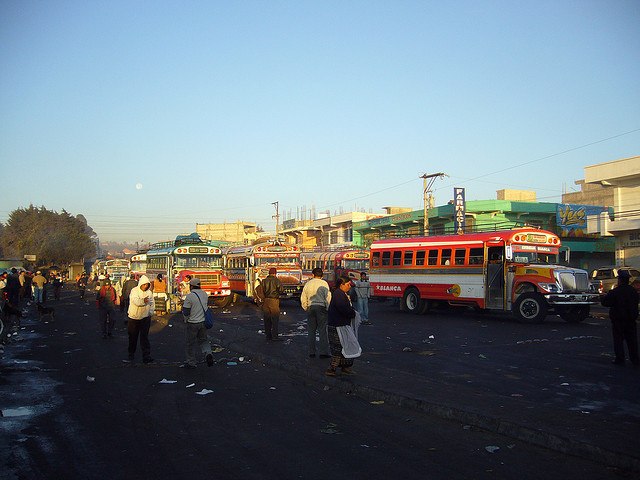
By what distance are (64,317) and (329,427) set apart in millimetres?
21936

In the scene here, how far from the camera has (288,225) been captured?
84.9 m

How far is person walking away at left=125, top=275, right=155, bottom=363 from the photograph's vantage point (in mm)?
12961

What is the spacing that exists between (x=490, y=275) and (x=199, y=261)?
1379 cm

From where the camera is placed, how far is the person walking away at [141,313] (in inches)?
510

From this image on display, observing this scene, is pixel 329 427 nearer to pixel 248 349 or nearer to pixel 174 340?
pixel 248 349

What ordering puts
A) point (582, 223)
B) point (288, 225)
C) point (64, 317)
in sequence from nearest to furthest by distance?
point (64, 317)
point (582, 223)
point (288, 225)

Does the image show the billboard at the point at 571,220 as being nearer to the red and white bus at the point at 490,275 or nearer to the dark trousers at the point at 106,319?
the red and white bus at the point at 490,275

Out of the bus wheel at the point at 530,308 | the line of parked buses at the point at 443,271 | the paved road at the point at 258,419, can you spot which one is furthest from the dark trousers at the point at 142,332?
the bus wheel at the point at 530,308

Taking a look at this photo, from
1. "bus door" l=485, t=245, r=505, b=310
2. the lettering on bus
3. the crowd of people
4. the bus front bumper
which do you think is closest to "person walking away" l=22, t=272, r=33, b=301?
Result: the lettering on bus

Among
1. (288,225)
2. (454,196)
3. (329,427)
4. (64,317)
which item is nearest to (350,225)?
(288,225)

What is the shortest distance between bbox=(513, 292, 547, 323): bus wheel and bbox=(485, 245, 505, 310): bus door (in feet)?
3.29

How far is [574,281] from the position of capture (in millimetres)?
21359

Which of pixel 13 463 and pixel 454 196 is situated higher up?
pixel 454 196

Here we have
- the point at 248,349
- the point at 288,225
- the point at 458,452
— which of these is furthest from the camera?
the point at 288,225
